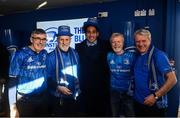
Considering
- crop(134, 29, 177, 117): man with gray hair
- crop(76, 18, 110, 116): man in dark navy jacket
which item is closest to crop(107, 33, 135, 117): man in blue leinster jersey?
crop(76, 18, 110, 116): man in dark navy jacket

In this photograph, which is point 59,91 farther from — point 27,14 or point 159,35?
point 27,14

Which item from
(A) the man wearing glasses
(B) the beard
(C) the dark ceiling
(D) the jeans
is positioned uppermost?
(C) the dark ceiling

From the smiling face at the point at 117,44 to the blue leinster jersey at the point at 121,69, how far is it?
69 mm

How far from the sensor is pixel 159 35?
14.3 feet

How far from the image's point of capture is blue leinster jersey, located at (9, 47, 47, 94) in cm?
364

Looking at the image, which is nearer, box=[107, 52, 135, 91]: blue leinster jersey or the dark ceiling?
box=[107, 52, 135, 91]: blue leinster jersey

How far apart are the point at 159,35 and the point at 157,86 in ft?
3.68

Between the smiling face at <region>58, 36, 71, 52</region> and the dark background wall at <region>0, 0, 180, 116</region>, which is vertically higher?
the dark background wall at <region>0, 0, 180, 116</region>

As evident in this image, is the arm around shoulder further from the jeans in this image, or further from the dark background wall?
the dark background wall

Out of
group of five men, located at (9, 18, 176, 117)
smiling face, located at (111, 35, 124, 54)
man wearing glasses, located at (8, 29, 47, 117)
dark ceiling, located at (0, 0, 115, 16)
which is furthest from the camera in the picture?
dark ceiling, located at (0, 0, 115, 16)

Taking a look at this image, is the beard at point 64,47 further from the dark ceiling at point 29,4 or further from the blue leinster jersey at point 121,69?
the dark ceiling at point 29,4

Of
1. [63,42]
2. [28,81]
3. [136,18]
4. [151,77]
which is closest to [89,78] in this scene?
[63,42]

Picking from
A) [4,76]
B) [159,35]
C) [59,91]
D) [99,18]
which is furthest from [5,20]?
[159,35]

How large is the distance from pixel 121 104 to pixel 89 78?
574 mm
